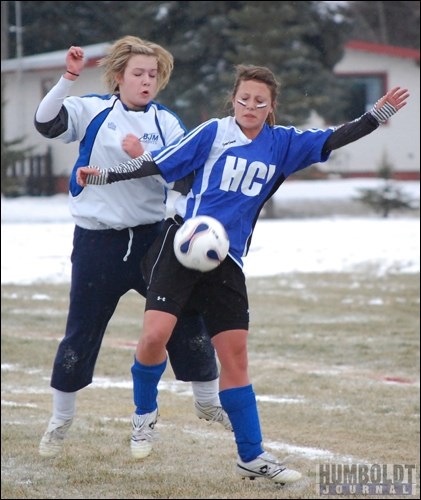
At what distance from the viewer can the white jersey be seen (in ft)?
18.4

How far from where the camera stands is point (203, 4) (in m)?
26.6

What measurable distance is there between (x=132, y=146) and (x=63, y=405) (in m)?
1.53

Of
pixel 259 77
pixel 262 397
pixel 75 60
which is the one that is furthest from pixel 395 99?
pixel 262 397

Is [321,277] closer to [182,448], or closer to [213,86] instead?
[213,86]

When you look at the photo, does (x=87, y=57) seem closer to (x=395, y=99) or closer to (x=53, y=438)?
(x=53, y=438)

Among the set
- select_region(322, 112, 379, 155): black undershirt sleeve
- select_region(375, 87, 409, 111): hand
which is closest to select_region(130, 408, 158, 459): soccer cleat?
select_region(322, 112, 379, 155): black undershirt sleeve

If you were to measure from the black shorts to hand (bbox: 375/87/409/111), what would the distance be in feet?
3.26

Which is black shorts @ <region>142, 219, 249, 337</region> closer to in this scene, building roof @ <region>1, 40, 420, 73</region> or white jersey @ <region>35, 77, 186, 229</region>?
white jersey @ <region>35, 77, 186, 229</region>

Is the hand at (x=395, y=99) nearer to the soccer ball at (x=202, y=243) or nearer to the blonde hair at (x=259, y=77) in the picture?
the blonde hair at (x=259, y=77)

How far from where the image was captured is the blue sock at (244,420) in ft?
17.8

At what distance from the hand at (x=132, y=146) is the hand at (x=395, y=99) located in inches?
43.8

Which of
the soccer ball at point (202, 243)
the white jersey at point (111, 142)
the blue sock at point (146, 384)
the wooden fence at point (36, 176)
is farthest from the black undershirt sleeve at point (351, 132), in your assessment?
the wooden fence at point (36, 176)

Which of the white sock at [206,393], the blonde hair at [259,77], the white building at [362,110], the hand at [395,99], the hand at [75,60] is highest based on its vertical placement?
the white building at [362,110]

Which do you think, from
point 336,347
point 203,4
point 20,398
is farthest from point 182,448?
point 203,4
